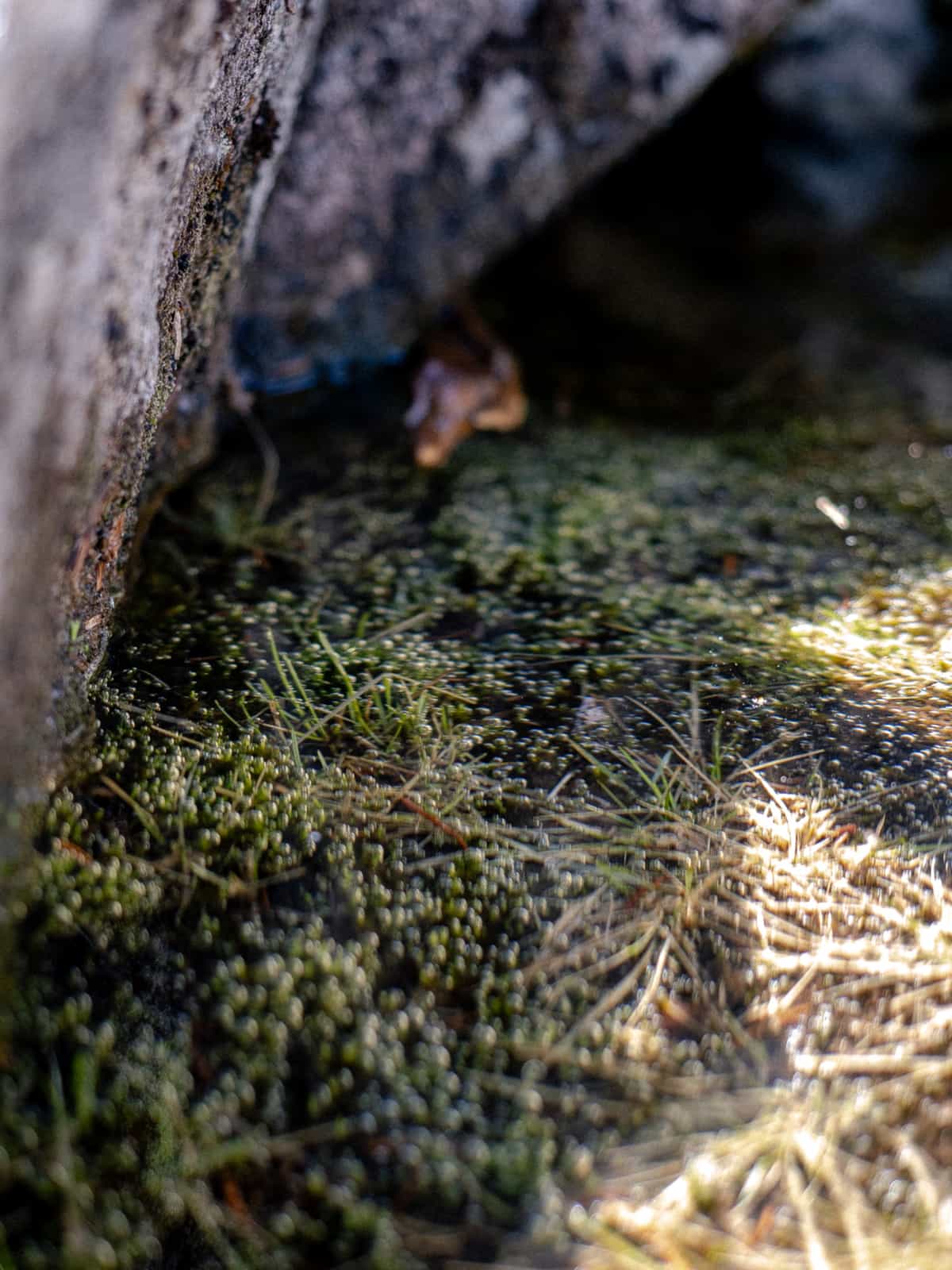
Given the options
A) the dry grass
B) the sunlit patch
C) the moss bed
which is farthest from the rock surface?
the sunlit patch

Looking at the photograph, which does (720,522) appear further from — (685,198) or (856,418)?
(685,198)

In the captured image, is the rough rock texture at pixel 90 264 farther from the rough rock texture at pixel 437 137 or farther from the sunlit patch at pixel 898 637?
the sunlit patch at pixel 898 637

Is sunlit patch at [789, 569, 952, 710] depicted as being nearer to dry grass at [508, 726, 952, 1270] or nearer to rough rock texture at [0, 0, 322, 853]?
dry grass at [508, 726, 952, 1270]

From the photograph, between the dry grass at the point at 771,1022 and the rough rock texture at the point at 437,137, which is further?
the rough rock texture at the point at 437,137

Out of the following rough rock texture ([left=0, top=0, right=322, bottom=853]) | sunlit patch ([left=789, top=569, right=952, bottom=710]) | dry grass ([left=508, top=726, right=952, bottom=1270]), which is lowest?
dry grass ([left=508, top=726, right=952, bottom=1270])

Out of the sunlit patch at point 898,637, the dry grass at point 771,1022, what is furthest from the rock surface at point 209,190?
the sunlit patch at point 898,637

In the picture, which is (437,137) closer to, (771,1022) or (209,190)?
(209,190)

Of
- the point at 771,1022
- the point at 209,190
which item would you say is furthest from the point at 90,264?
the point at 771,1022
